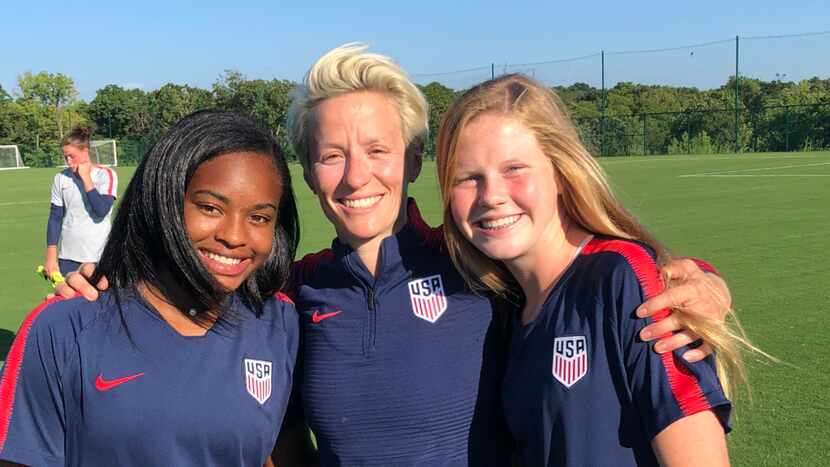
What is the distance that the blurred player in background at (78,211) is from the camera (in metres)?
8.33

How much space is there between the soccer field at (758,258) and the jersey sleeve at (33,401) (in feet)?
5.26

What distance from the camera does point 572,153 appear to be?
7.49 feet

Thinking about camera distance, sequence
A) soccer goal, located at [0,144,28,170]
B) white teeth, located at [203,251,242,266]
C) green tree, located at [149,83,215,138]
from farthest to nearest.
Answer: green tree, located at [149,83,215,138], soccer goal, located at [0,144,28,170], white teeth, located at [203,251,242,266]

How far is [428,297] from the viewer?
2486 millimetres

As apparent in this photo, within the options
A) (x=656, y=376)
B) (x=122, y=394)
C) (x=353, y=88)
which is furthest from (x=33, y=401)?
(x=656, y=376)

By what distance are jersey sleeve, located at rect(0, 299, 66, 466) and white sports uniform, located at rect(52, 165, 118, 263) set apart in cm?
657

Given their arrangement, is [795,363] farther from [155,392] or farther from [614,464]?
[155,392]

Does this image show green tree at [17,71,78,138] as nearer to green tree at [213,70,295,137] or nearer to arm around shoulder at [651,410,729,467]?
green tree at [213,70,295,137]

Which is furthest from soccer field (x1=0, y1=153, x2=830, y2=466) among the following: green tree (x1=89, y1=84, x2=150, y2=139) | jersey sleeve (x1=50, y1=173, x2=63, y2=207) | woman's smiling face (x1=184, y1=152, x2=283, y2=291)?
green tree (x1=89, y1=84, x2=150, y2=139)

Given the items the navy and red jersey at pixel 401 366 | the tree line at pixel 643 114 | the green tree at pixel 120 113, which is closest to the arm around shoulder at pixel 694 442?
the navy and red jersey at pixel 401 366

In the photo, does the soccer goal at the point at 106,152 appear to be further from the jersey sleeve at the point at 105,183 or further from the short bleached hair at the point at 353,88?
the short bleached hair at the point at 353,88

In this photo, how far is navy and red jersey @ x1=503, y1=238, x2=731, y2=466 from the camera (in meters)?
1.91

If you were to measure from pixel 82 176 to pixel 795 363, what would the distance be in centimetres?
669

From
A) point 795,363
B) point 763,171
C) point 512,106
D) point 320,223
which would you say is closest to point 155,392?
point 512,106
